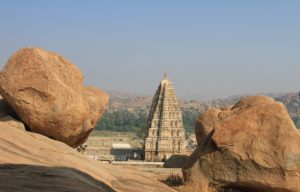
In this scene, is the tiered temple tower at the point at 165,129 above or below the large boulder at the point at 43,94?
above

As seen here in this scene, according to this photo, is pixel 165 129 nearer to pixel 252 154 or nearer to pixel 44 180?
pixel 252 154

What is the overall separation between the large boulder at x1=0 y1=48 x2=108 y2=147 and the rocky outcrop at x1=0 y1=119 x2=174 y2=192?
1.64m

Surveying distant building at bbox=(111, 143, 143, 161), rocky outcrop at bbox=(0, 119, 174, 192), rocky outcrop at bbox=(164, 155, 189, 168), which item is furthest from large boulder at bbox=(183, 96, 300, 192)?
distant building at bbox=(111, 143, 143, 161)

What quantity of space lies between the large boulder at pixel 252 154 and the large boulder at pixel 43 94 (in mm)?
3663

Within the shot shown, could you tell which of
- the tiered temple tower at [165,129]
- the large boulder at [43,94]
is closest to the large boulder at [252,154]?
the large boulder at [43,94]

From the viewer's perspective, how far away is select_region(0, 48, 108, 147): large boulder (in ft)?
45.5

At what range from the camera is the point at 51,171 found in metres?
8.53

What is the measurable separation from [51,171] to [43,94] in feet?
18.3

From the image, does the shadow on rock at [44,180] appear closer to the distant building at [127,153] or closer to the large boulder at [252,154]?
the large boulder at [252,154]

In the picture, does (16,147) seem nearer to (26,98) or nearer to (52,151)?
(52,151)

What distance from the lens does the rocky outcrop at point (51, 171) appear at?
24.4ft

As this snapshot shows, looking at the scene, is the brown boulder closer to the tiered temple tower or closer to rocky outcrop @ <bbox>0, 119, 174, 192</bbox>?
rocky outcrop @ <bbox>0, 119, 174, 192</bbox>

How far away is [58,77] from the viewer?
14430mm

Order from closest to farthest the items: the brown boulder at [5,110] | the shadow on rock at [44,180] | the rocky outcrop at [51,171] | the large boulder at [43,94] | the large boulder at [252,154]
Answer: the shadow on rock at [44,180]
the rocky outcrop at [51,171]
the large boulder at [252,154]
the large boulder at [43,94]
the brown boulder at [5,110]
